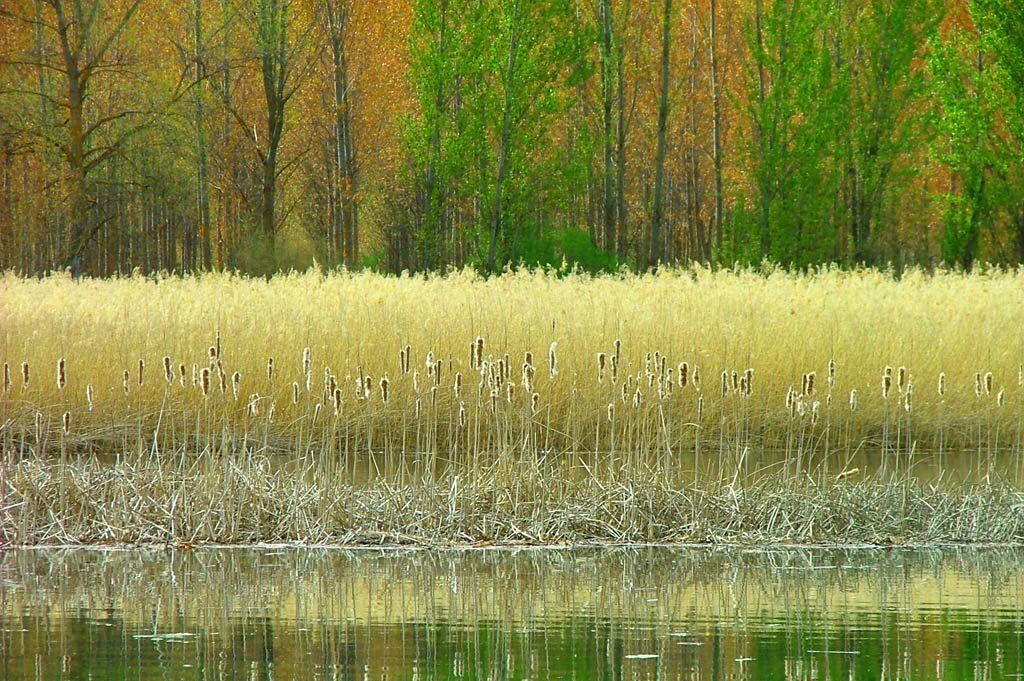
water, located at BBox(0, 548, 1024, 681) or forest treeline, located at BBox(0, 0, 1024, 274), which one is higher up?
→ forest treeline, located at BBox(0, 0, 1024, 274)

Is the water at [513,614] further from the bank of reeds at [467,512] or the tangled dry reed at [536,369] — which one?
the tangled dry reed at [536,369]

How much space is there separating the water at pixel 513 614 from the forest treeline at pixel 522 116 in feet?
46.2

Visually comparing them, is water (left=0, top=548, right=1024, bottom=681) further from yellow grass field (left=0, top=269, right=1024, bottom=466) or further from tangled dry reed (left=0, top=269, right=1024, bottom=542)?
yellow grass field (left=0, top=269, right=1024, bottom=466)

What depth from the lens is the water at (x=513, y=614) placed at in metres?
3.91

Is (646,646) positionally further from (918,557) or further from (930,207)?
(930,207)

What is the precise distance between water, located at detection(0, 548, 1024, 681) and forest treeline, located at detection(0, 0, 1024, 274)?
14097 millimetres

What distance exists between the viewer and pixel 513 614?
4809 mm

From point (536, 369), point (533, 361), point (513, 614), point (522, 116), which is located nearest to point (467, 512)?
point (513, 614)

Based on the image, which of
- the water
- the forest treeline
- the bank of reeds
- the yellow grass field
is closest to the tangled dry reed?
the yellow grass field

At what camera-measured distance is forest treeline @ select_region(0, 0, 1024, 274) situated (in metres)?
24.1

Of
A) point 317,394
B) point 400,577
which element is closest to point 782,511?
point 400,577

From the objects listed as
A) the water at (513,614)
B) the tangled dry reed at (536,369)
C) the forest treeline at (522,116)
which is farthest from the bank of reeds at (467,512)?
the forest treeline at (522,116)

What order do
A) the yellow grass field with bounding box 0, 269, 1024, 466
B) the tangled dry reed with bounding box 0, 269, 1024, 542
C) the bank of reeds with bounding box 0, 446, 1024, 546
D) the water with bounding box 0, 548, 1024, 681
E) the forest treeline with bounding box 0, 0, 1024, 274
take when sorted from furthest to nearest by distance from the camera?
the forest treeline with bounding box 0, 0, 1024, 274 → the yellow grass field with bounding box 0, 269, 1024, 466 → the tangled dry reed with bounding box 0, 269, 1024, 542 → the bank of reeds with bounding box 0, 446, 1024, 546 → the water with bounding box 0, 548, 1024, 681

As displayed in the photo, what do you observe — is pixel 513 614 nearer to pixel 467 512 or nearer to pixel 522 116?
pixel 467 512
